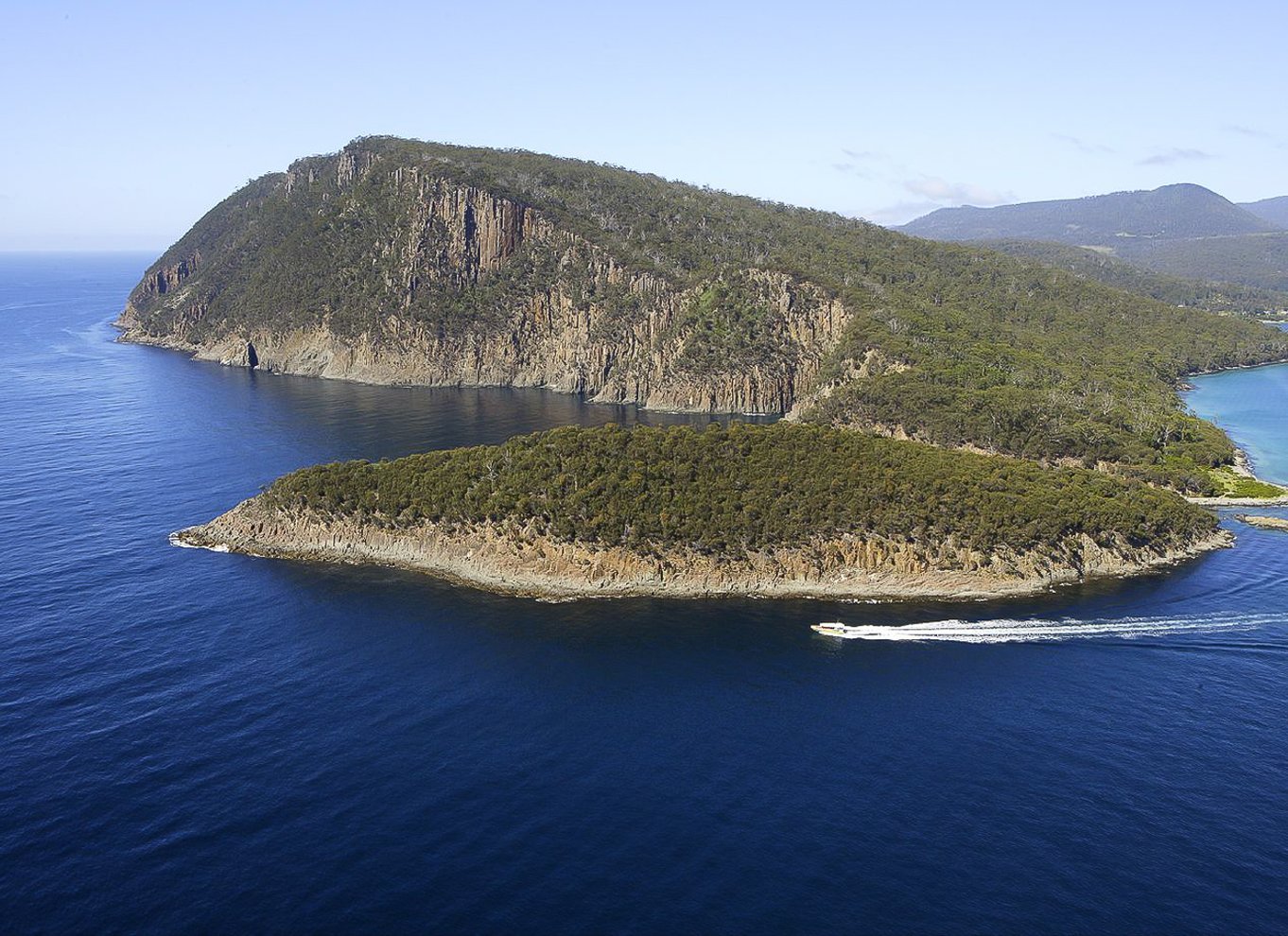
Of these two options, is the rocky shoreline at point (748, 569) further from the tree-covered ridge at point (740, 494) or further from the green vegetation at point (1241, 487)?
the green vegetation at point (1241, 487)

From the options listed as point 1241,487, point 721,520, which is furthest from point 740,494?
point 1241,487

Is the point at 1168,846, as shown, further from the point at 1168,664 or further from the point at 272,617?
the point at 272,617

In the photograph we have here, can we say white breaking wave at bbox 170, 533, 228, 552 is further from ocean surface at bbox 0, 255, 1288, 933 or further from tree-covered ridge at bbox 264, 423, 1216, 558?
tree-covered ridge at bbox 264, 423, 1216, 558

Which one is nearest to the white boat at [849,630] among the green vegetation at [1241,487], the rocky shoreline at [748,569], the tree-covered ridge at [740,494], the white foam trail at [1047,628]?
the white foam trail at [1047,628]

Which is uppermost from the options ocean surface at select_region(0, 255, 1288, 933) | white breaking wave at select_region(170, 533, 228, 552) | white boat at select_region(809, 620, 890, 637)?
white breaking wave at select_region(170, 533, 228, 552)

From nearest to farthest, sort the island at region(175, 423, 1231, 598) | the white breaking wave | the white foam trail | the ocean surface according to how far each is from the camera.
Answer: the ocean surface, the white foam trail, the island at region(175, 423, 1231, 598), the white breaking wave

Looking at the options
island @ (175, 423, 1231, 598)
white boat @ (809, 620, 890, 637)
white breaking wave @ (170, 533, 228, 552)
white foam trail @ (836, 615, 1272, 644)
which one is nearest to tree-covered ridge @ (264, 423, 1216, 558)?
island @ (175, 423, 1231, 598)

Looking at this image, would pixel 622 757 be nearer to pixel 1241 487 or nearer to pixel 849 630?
pixel 849 630

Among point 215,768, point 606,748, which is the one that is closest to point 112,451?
point 215,768
